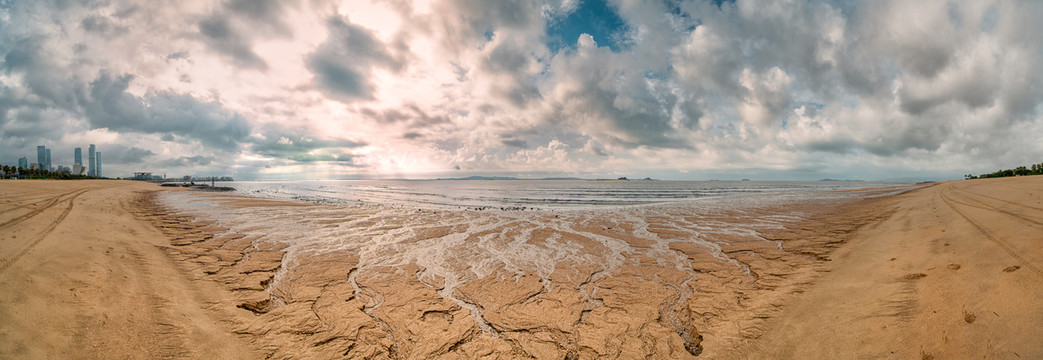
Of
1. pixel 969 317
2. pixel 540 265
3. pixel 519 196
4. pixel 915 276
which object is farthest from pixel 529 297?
pixel 519 196

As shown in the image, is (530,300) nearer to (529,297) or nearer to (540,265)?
(529,297)

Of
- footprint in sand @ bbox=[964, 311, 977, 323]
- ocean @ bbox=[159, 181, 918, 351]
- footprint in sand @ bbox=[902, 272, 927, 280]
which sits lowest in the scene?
ocean @ bbox=[159, 181, 918, 351]

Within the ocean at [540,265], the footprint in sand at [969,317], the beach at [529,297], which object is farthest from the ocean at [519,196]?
the footprint in sand at [969,317]

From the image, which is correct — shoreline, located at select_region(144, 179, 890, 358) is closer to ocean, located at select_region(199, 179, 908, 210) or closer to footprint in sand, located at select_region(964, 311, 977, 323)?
footprint in sand, located at select_region(964, 311, 977, 323)

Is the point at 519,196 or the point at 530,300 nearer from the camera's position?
the point at 530,300

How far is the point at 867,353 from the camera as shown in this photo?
4.51 meters

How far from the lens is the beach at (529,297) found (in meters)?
4.85

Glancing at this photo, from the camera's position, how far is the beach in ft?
15.9

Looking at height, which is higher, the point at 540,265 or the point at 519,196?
the point at 540,265

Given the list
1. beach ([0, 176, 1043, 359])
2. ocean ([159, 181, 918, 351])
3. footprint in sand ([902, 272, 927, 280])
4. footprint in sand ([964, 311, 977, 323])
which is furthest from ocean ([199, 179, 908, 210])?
footprint in sand ([964, 311, 977, 323])

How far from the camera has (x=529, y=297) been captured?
7711 millimetres

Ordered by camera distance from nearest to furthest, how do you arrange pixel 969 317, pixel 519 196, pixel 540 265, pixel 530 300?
pixel 969 317 < pixel 530 300 < pixel 540 265 < pixel 519 196

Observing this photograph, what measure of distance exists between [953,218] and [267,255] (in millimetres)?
25742

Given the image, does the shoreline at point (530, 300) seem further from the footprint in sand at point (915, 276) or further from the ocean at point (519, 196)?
the ocean at point (519, 196)
